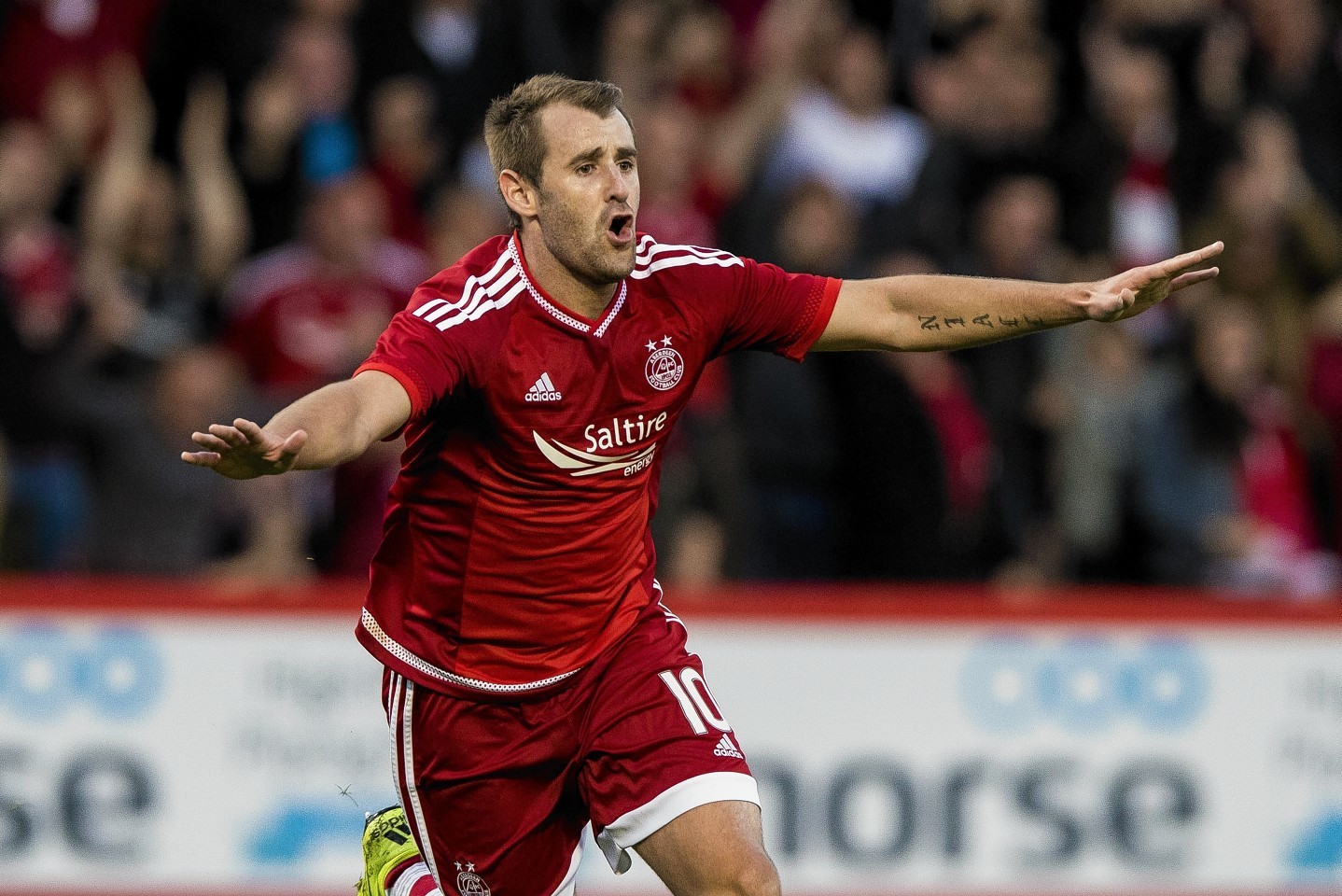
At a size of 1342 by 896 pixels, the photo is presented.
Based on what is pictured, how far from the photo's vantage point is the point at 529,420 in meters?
5.50

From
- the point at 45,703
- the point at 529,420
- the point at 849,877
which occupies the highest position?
the point at 529,420

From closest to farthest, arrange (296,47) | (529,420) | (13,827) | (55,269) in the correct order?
(529,420)
(13,827)
(55,269)
(296,47)

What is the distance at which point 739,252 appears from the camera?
1061 cm

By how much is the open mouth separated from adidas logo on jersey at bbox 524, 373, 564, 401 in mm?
407

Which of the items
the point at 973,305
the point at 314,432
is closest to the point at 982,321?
the point at 973,305

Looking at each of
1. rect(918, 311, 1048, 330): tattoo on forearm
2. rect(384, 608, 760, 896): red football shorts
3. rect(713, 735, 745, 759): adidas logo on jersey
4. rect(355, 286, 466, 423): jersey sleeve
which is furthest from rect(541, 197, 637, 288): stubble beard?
rect(713, 735, 745, 759): adidas logo on jersey

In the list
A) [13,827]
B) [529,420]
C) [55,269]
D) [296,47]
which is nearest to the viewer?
[529,420]

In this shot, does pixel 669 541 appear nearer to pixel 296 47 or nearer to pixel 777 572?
pixel 777 572

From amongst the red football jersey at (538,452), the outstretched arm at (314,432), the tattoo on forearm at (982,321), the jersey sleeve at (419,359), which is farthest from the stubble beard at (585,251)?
the tattoo on forearm at (982,321)

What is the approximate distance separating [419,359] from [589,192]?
2.19 feet

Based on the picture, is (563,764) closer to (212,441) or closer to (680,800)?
(680,800)

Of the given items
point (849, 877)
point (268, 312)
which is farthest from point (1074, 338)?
point (268, 312)

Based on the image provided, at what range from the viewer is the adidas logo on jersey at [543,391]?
18.0ft

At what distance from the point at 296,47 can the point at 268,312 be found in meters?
1.60
